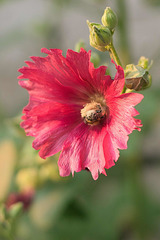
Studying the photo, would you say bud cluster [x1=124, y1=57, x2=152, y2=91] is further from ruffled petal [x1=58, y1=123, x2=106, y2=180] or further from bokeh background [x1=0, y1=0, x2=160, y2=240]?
bokeh background [x1=0, y1=0, x2=160, y2=240]

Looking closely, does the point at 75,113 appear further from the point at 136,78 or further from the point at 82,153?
the point at 136,78

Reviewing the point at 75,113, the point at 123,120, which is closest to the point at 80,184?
the point at 75,113

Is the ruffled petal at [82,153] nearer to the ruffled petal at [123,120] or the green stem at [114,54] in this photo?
the ruffled petal at [123,120]

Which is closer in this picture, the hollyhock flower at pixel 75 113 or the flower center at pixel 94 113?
the hollyhock flower at pixel 75 113

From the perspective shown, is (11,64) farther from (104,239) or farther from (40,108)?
(40,108)

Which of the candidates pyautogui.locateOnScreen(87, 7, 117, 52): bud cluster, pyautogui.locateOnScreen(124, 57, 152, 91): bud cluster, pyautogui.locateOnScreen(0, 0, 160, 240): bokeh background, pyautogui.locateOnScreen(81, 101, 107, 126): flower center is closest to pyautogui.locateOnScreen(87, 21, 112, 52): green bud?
pyautogui.locateOnScreen(87, 7, 117, 52): bud cluster

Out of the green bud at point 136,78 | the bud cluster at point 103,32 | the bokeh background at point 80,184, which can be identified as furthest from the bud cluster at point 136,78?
the bokeh background at point 80,184
